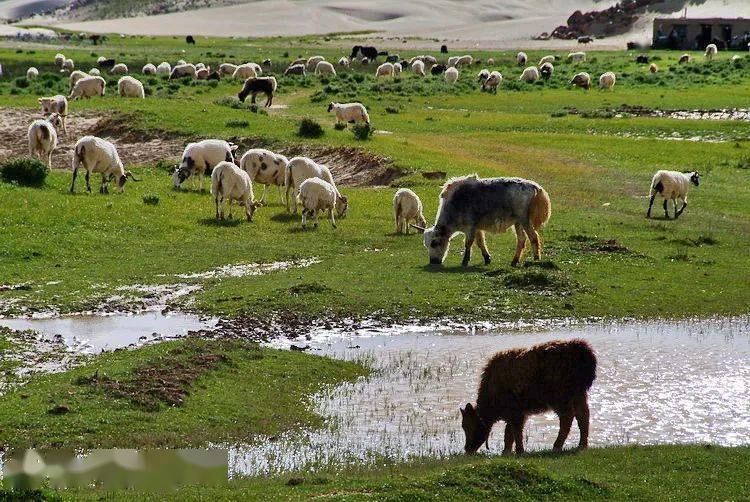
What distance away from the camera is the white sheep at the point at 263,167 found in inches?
1072

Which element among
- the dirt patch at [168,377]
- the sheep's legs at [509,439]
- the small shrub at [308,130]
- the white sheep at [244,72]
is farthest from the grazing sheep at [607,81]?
the sheep's legs at [509,439]

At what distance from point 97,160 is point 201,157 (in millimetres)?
2500

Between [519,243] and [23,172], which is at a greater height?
[23,172]

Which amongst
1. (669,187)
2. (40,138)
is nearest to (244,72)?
(40,138)

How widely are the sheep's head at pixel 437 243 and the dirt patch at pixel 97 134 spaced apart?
14115 mm

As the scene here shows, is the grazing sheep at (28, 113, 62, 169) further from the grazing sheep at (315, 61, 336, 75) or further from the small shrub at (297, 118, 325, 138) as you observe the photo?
the grazing sheep at (315, 61, 336, 75)

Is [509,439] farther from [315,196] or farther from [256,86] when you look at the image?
[256,86]

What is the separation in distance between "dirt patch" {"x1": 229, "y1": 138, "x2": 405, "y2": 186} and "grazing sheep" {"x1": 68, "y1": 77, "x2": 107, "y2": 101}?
13507mm

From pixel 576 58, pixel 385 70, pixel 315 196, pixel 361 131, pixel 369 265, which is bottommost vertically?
pixel 369 265

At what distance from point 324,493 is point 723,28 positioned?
88.4 metres

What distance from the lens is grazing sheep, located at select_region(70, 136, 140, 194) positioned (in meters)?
26.5

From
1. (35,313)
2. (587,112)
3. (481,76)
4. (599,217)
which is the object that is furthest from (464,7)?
(35,313)

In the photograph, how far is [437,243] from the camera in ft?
69.9

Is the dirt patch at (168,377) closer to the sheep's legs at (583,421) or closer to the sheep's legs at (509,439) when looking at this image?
the sheep's legs at (509,439)
